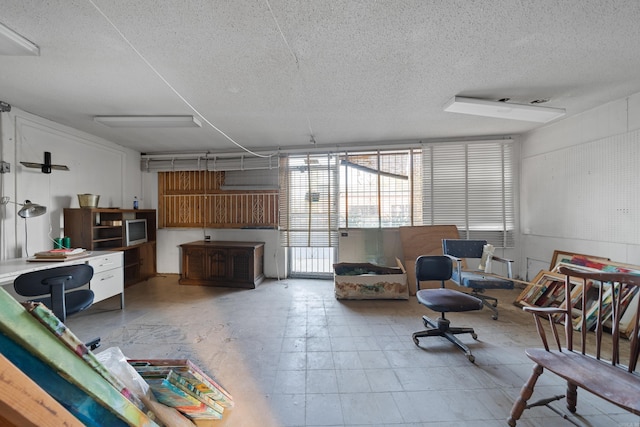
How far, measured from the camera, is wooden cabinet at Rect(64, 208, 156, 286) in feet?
12.3

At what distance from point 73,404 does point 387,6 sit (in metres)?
2.49

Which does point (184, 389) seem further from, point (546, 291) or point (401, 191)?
point (546, 291)

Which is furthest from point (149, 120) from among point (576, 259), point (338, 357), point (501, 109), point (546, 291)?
point (576, 259)

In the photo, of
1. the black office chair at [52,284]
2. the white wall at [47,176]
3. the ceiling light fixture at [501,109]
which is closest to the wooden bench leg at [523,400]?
the ceiling light fixture at [501,109]

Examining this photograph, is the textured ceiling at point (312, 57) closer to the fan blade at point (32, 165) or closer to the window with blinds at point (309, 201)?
the fan blade at point (32, 165)

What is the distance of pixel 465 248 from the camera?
3.79 meters

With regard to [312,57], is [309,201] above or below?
below

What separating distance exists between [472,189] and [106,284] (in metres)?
5.74

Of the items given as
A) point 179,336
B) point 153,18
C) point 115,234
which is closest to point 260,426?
point 179,336

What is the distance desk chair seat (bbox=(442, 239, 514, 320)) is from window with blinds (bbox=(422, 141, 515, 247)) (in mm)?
803

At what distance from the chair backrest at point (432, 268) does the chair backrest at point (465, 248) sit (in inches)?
43.2

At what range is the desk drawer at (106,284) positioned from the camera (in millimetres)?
3131

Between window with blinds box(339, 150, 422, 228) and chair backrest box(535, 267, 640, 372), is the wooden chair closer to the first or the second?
chair backrest box(535, 267, 640, 372)

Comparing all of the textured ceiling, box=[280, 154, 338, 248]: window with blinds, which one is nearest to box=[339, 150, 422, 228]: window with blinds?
box=[280, 154, 338, 248]: window with blinds
